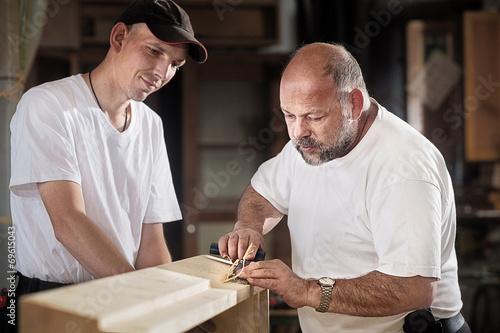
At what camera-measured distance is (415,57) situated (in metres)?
4.47

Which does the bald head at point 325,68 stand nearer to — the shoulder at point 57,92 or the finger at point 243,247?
the finger at point 243,247

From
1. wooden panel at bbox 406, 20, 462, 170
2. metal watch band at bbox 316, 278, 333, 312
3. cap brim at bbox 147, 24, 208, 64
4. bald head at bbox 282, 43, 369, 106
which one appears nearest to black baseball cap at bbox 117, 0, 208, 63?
cap brim at bbox 147, 24, 208, 64

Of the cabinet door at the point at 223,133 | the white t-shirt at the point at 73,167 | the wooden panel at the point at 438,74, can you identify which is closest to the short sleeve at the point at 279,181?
the white t-shirt at the point at 73,167

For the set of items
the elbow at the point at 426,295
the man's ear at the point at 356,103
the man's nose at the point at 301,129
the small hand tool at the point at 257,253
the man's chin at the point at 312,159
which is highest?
the man's ear at the point at 356,103

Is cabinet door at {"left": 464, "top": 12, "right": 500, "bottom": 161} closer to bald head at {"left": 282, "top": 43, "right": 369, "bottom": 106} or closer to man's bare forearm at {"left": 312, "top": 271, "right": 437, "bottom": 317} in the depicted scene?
bald head at {"left": 282, "top": 43, "right": 369, "bottom": 106}

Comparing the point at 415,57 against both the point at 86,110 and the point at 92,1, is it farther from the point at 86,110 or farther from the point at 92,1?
the point at 86,110

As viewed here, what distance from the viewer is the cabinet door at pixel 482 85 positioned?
432cm

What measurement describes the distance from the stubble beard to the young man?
43cm

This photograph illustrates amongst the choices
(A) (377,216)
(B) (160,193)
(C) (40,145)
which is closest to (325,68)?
(A) (377,216)

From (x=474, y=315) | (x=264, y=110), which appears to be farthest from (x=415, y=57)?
(x=474, y=315)

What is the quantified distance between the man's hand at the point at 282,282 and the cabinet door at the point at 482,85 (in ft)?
10.5

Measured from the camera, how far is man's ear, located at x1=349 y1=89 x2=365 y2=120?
177 centimetres

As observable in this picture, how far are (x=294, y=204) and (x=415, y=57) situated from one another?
2.93 meters

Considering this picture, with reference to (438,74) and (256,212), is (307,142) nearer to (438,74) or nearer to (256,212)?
(256,212)
